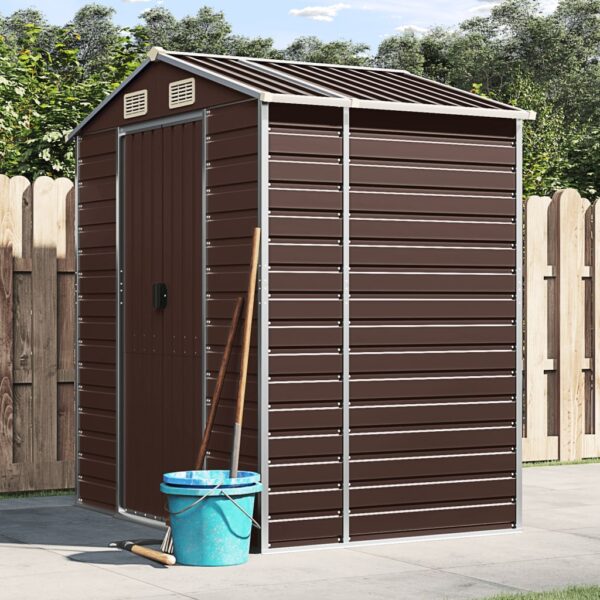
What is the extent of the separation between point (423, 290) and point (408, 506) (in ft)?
4.41

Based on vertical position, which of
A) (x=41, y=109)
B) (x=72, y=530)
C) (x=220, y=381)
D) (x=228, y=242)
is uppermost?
(x=41, y=109)

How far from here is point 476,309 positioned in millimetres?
8836

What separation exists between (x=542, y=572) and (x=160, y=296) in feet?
10.2

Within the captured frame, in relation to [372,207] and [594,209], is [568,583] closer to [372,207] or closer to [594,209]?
[372,207]

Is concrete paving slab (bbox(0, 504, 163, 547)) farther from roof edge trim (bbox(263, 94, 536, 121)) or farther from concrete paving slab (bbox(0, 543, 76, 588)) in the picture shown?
roof edge trim (bbox(263, 94, 536, 121))

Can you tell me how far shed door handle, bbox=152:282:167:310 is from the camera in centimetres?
909

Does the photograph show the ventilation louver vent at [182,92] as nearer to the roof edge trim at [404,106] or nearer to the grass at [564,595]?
the roof edge trim at [404,106]

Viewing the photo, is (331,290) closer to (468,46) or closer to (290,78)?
(290,78)

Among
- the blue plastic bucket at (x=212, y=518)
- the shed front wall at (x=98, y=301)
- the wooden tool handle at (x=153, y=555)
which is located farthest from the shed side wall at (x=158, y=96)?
the wooden tool handle at (x=153, y=555)

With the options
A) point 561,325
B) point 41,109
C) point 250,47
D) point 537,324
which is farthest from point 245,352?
point 250,47

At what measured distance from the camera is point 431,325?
8656mm

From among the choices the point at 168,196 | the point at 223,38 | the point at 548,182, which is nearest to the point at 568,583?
the point at 168,196

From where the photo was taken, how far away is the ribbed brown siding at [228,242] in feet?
26.7

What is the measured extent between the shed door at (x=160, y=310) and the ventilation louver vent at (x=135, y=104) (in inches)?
5.6
